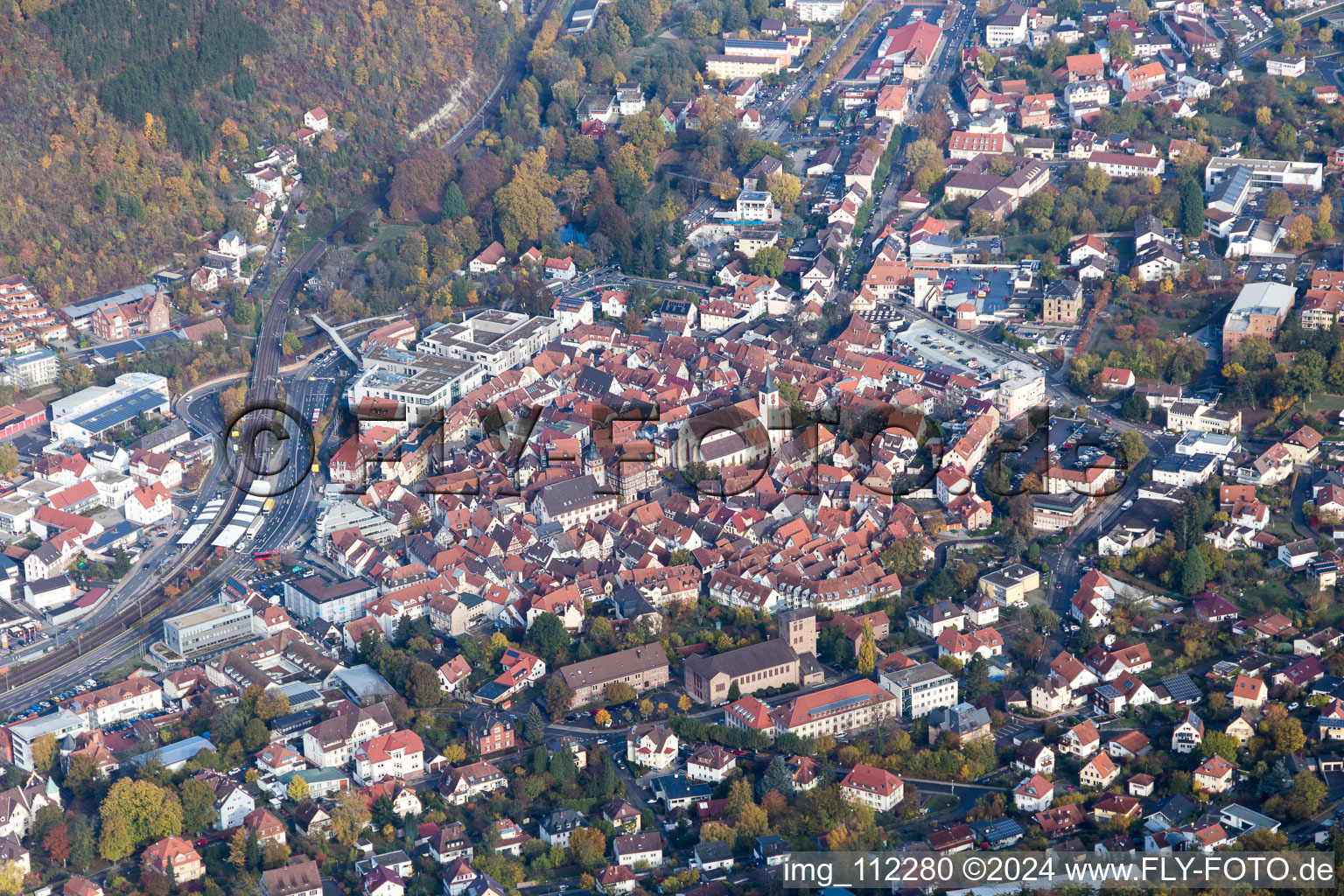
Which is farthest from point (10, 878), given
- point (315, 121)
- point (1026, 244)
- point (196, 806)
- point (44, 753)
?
point (315, 121)

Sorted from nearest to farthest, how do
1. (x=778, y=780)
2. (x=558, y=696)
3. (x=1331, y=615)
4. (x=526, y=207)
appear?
1. (x=778, y=780)
2. (x=558, y=696)
3. (x=1331, y=615)
4. (x=526, y=207)

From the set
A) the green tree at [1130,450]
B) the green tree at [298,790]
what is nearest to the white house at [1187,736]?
the green tree at [1130,450]

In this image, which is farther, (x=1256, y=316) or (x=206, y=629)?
(x=1256, y=316)

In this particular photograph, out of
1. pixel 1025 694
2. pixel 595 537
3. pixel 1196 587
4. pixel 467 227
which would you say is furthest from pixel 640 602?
pixel 467 227

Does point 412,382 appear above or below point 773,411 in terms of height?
above

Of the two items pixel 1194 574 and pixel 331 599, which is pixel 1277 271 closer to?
pixel 1194 574

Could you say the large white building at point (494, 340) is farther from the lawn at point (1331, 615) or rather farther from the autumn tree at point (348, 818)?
the lawn at point (1331, 615)

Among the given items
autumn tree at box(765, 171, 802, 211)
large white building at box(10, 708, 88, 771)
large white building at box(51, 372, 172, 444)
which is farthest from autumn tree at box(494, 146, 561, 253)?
large white building at box(10, 708, 88, 771)
